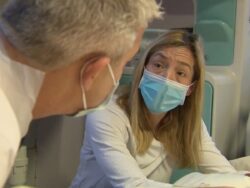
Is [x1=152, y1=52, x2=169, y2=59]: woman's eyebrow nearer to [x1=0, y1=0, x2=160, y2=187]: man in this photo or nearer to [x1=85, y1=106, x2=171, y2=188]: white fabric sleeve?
[x1=85, y1=106, x2=171, y2=188]: white fabric sleeve

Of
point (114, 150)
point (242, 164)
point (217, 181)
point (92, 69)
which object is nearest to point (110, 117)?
point (114, 150)

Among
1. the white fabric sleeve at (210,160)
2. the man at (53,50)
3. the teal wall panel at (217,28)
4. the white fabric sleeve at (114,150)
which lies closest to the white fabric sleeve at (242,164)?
the white fabric sleeve at (210,160)

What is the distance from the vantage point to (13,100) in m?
0.72

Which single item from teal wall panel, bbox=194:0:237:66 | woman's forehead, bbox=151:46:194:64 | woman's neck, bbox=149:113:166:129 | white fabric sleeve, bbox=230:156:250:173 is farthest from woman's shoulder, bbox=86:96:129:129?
teal wall panel, bbox=194:0:237:66

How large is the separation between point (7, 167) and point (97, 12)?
27 cm

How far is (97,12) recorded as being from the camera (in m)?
0.69

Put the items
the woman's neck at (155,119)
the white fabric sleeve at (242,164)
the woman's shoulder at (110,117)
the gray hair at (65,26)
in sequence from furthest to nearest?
the white fabric sleeve at (242,164) → the woman's neck at (155,119) → the woman's shoulder at (110,117) → the gray hair at (65,26)

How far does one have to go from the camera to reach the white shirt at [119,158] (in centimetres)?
147

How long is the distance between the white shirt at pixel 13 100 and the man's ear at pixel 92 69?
0.07m

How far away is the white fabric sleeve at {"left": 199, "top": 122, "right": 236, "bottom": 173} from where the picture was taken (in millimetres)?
1698

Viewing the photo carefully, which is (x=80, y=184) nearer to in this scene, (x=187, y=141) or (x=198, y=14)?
(x=187, y=141)

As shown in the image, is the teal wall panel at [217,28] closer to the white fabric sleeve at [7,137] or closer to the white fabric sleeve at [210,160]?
the white fabric sleeve at [210,160]

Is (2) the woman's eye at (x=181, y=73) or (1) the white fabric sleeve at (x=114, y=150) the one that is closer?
(1) the white fabric sleeve at (x=114, y=150)

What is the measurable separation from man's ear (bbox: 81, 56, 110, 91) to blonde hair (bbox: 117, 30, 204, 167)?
85cm
